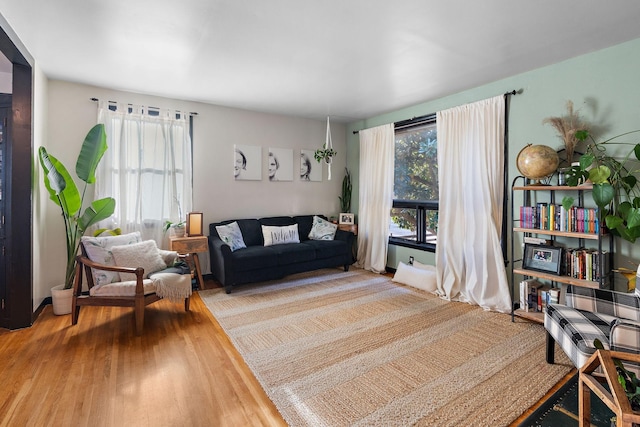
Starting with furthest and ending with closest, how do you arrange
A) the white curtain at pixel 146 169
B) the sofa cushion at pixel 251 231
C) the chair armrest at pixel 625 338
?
1. the sofa cushion at pixel 251 231
2. the white curtain at pixel 146 169
3. the chair armrest at pixel 625 338

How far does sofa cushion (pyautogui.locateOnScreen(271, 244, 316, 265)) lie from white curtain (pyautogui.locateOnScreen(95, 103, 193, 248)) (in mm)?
1397

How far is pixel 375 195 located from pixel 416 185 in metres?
0.67

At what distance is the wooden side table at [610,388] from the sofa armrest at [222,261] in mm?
3308

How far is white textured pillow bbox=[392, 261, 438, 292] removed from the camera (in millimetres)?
3994

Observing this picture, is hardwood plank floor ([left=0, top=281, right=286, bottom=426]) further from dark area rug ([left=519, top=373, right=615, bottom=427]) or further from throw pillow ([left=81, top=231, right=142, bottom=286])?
dark area rug ([left=519, top=373, right=615, bottom=427])

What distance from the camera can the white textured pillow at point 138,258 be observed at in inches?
122

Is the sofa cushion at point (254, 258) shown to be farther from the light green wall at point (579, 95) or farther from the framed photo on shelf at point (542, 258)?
the light green wall at point (579, 95)

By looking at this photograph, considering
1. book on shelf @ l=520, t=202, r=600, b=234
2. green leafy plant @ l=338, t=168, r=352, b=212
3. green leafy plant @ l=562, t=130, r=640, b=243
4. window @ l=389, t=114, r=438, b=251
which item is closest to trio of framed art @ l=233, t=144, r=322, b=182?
green leafy plant @ l=338, t=168, r=352, b=212

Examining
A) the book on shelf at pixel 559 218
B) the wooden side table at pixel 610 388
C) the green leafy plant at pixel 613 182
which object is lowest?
the wooden side table at pixel 610 388

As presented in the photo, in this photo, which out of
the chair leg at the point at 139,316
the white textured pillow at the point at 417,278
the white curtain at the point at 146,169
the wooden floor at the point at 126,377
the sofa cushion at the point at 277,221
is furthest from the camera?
the sofa cushion at the point at 277,221

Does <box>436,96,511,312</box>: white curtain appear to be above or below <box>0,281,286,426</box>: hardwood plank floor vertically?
above

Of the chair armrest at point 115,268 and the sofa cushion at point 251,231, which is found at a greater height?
the sofa cushion at point 251,231

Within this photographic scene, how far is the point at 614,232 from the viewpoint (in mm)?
2641

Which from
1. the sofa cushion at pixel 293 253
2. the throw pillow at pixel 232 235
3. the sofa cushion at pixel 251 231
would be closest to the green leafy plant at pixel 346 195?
the sofa cushion at pixel 293 253
